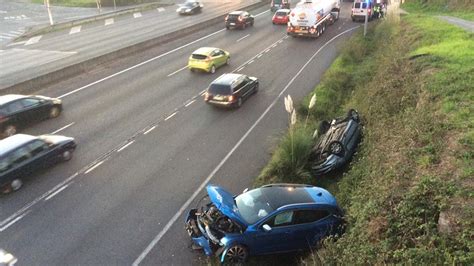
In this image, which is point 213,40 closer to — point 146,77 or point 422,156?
point 146,77

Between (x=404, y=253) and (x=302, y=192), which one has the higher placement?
(x=404, y=253)

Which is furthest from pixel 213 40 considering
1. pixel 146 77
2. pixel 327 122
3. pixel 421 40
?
pixel 327 122

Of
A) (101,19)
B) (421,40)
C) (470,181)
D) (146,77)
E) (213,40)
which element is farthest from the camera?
(101,19)

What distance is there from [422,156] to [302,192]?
10.5 ft

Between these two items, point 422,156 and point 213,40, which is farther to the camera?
point 213,40

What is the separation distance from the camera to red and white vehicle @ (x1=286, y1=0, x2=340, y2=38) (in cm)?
3291

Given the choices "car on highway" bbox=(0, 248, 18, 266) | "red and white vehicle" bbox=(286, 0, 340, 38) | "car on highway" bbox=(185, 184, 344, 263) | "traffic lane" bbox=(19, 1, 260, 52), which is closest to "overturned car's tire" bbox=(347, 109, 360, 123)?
"car on highway" bbox=(185, 184, 344, 263)

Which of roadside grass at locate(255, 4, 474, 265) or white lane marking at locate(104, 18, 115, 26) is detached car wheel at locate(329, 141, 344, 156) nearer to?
roadside grass at locate(255, 4, 474, 265)

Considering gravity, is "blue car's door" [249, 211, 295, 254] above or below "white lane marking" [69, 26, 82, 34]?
below

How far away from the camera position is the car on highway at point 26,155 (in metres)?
13.2

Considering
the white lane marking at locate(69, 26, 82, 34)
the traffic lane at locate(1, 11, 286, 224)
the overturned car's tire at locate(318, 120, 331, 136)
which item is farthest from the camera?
the white lane marking at locate(69, 26, 82, 34)

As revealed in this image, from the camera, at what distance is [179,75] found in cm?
2536

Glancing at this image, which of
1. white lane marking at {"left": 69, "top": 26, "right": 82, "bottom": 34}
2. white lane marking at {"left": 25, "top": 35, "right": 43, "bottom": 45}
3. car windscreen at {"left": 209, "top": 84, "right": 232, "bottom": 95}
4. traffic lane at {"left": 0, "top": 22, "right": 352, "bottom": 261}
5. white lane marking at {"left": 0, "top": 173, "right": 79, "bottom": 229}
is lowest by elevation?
traffic lane at {"left": 0, "top": 22, "right": 352, "bottom": 261}

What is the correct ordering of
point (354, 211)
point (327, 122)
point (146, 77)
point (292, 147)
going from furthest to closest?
point (146, 77) < point (327, 122) < point (292, 147) < point (354, 211)
